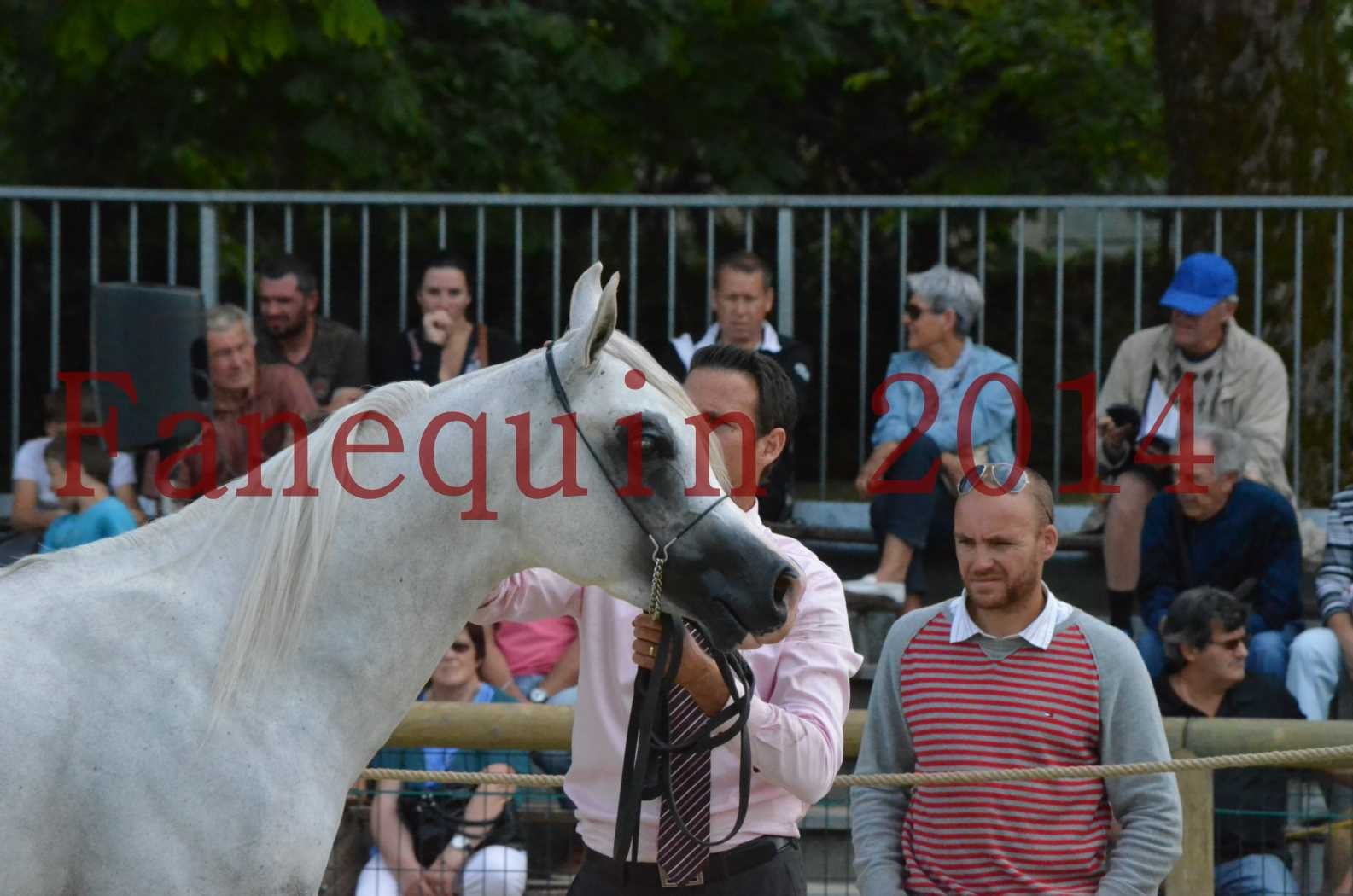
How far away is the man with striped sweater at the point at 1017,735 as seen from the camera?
357 cm

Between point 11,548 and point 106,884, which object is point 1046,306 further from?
point 106,884

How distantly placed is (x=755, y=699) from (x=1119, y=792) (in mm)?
969

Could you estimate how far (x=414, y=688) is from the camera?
3.08 meters

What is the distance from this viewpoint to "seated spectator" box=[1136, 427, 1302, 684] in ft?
19.9

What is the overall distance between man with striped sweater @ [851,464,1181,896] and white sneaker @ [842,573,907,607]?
2.85 meters

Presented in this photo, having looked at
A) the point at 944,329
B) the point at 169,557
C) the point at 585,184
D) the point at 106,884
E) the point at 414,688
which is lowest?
the point at 106,884

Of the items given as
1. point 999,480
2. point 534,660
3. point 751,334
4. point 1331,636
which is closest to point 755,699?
point 999,480

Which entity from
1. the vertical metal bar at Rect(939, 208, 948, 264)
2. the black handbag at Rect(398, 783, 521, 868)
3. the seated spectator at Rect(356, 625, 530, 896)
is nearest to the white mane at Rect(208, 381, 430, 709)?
the seated spectator at Rect(356, 625, 530, 896)

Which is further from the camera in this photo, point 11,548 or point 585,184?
point 585,184

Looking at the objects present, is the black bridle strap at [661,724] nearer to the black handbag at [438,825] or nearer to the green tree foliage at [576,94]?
the black handbag at [438,825]

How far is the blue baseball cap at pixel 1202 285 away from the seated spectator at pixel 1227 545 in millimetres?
665

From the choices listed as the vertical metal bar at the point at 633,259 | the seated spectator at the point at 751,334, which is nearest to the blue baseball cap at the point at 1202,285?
the seated spectator at the point at 751,334

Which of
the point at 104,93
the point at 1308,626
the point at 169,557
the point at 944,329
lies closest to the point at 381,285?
the point at 104,93

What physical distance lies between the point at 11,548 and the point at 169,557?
3169mm
